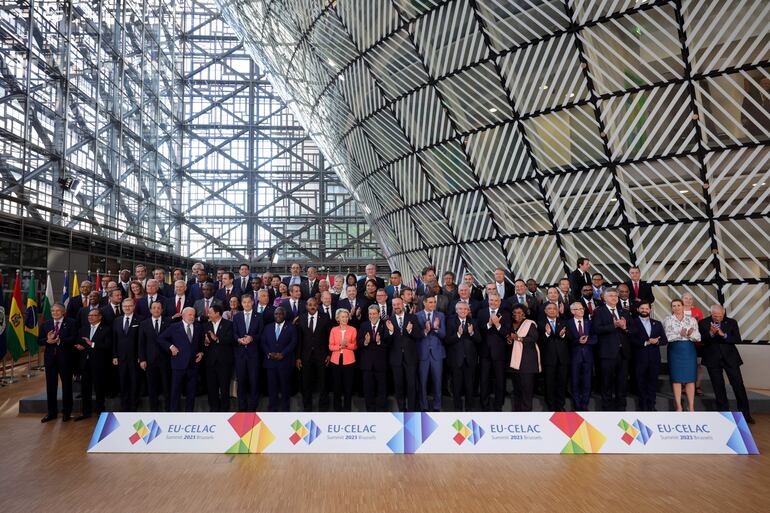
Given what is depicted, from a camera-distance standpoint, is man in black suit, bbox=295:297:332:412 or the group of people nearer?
the group of people

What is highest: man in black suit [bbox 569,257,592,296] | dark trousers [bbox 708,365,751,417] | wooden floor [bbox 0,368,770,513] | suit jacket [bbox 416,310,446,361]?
man in black suit [bbox 569,257,592,296]

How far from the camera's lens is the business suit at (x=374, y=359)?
776cm

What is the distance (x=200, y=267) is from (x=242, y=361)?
2615 millimetres

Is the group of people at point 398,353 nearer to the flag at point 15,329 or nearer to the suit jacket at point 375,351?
the suit jacket at point 375,351

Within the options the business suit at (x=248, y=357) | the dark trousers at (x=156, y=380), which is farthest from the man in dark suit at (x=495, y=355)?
the dark trousers at (x=156, y=380)

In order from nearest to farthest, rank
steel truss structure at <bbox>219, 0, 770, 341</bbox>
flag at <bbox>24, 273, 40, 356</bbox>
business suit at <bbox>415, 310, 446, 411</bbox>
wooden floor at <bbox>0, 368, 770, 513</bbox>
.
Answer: wooden floor at <bbox>0, 368, 770, 513</bbox> < business suit at <bbox>415, 310, 446, 411</bbox> < steel truss structure at <bbox>219, 0, 770, 341</bbox> < flag at <bbox>24, 273, 40, 356</bbox>

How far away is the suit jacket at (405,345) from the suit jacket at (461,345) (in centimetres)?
45

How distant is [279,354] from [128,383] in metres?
2.51

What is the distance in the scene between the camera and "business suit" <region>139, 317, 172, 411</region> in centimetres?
781

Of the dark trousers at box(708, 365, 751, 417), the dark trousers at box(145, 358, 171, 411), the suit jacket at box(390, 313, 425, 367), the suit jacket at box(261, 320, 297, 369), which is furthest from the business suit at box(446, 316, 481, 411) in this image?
the dark trousers at box(145, 358, 171, 411)

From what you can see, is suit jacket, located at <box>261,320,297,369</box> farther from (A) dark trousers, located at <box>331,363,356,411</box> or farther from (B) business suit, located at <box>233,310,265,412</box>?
(A) dark trousers, located at <box>331,363,356,411</box>

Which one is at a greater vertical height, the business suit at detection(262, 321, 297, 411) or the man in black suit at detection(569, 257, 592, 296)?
the man in black suit at detection(569, 257, 592, 296)

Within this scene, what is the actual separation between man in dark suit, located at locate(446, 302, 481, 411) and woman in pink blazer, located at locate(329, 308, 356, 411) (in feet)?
4.76

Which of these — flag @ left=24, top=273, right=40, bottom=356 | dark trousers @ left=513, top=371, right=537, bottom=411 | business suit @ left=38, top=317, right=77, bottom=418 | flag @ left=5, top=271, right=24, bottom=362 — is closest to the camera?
dark trousers @ left=513, top=371, right=537, bottom=411
